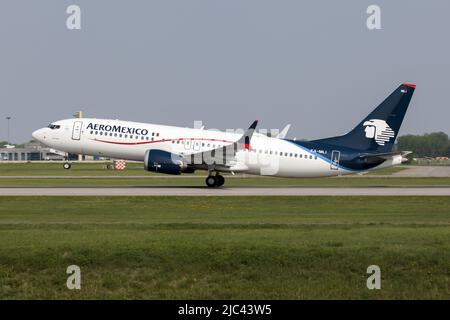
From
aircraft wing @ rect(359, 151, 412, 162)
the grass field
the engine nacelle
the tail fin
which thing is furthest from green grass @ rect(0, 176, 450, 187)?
the grass field

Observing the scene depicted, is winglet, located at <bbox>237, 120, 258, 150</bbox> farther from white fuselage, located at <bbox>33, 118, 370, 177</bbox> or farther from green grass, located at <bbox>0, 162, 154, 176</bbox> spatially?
green grass, located at <bbox>0, 162, 154, 176</bbox>

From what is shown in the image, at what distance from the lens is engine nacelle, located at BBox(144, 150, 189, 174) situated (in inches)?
1908

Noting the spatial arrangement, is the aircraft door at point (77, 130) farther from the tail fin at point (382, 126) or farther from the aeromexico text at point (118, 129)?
the tail fin at point (382, 126)

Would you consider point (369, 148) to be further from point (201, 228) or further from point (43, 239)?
point (43, 239)

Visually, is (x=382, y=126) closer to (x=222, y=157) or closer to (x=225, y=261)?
(x=222, y=157)

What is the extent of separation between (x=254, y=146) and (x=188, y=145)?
5.15m

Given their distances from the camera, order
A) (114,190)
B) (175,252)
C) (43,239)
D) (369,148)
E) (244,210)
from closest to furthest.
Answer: (175,252), (43,239), (244,210), (114,190), (369,148)

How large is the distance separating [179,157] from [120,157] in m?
5.14

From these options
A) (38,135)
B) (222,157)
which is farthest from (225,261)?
(38,135)

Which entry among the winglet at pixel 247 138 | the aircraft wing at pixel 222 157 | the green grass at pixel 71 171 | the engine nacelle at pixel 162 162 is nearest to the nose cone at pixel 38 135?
the engine nacelle at pixel 162 162
